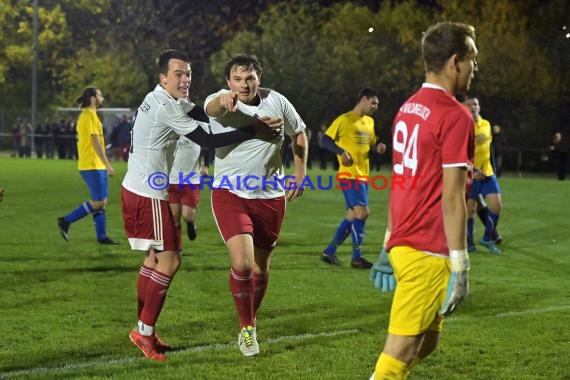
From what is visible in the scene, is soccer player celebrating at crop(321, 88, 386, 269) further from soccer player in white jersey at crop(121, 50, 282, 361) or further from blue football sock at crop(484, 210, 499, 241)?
soccer player in white jersey at crop(121, 50, 282, 361)

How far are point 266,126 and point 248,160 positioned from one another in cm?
30

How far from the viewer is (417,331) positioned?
15.0ft

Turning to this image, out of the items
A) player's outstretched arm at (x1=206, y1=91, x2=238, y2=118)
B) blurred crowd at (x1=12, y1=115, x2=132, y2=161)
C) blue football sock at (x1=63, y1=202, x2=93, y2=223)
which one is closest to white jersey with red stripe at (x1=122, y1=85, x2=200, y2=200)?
player's outstretched arm at (x1=206, y1=91, x2=238, y2=118)

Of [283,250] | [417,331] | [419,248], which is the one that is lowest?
[283,250]

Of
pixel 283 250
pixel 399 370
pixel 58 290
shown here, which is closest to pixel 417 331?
pixel 399 370

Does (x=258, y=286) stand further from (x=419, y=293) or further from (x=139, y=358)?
(x=419, y=293)

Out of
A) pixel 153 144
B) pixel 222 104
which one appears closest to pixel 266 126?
pixel 222 104

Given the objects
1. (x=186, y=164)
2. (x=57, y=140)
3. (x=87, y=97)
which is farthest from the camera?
(x=57, y=140)

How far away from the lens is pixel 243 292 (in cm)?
705

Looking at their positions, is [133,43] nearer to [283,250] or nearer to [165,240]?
[283,250]

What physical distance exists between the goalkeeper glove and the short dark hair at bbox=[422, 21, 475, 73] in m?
0.85

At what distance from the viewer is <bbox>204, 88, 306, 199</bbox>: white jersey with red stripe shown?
7207 millimetres

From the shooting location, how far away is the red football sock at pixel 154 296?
23.4ft

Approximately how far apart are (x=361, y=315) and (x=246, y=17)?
156 feet
